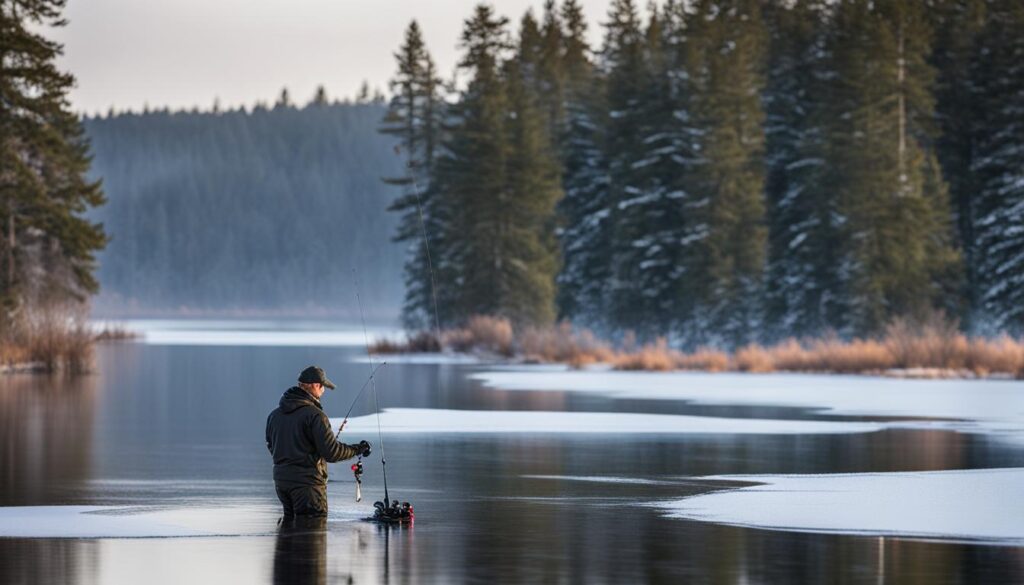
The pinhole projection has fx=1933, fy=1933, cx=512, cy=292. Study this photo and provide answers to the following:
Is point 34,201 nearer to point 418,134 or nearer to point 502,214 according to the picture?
point 502,214

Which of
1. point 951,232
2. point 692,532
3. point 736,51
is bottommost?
point 692,532

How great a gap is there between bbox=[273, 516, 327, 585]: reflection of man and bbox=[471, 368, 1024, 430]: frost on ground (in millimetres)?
15876

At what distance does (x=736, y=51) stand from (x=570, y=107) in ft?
56.0

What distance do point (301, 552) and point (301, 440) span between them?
193 centimetres

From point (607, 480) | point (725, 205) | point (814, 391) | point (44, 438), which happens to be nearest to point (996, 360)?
point (814, 391)

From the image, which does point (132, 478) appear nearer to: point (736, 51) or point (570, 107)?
point (736, 51)

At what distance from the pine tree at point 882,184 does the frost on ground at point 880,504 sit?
134ft

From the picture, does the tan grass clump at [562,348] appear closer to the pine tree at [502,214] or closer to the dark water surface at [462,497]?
the pine tree at [502,214]

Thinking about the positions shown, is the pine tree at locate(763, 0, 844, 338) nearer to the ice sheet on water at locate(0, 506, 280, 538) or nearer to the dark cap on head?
the ice sheet on water at locate(0, 506, 280, 538)

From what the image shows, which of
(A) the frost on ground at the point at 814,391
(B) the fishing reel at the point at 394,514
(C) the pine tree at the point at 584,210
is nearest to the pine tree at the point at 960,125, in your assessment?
(C) the pine tree at the point at 584,210

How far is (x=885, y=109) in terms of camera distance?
64.6 meters

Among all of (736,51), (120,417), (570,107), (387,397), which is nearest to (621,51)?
(570,107)

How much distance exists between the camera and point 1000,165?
64.1 m

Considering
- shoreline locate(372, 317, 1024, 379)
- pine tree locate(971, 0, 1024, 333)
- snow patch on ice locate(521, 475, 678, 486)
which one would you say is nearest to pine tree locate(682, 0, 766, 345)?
shoreline locate(372, 317, 1024, 379)
